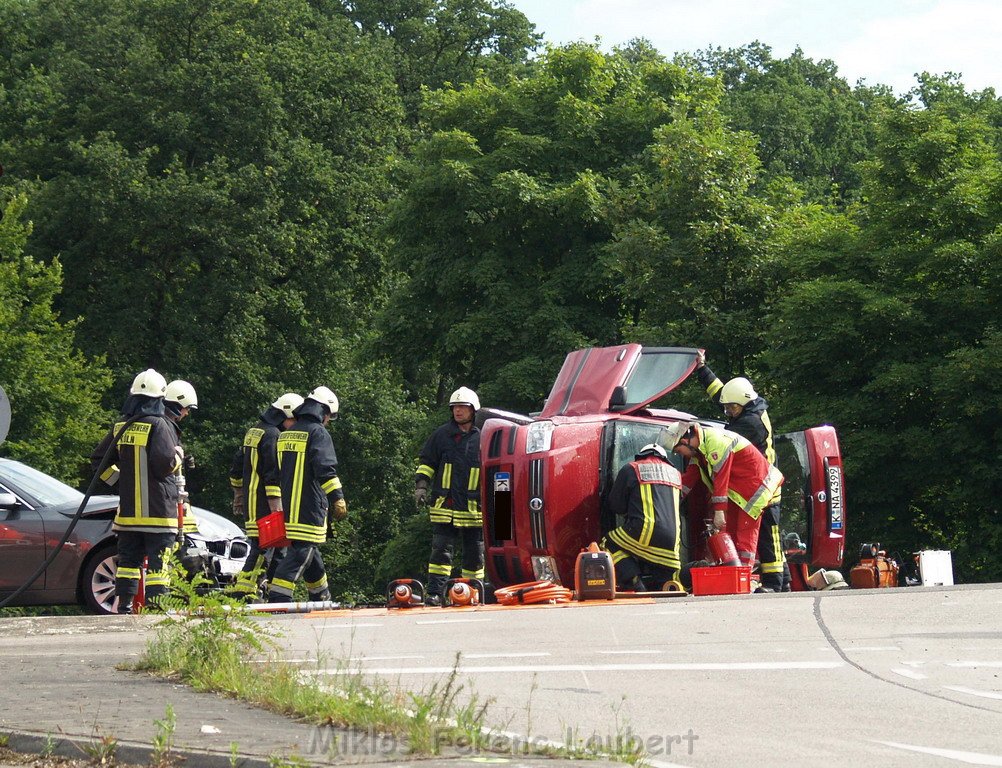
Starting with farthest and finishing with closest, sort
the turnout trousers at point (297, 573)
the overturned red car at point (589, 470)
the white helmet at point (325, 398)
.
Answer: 1. the overturned red car at point (589, 470)
2. the white helmet at point (325, 398)
3. the turnout trousers at point (297, 573)

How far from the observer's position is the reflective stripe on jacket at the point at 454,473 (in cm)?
1591

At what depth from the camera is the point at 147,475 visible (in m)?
13.0

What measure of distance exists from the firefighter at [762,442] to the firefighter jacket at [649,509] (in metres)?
1.64

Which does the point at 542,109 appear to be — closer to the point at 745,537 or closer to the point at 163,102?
the point at 163,102

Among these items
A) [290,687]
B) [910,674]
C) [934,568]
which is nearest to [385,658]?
[290,687]

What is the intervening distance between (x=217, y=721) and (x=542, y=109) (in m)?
28.6

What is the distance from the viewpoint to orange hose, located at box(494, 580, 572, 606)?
536 inches

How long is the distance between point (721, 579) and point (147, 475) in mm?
4975

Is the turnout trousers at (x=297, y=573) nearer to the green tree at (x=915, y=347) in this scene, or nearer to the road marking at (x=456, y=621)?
the road marking at (x=456, y=621)

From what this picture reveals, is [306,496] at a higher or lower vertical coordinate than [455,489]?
lower

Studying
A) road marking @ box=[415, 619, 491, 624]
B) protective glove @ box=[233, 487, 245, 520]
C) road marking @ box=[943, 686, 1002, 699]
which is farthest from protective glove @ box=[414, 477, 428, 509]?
road marking @ box=[943, 686, 1002, 699]

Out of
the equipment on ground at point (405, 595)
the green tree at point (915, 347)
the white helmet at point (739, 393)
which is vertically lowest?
the equipment on ground at point (405, 595)

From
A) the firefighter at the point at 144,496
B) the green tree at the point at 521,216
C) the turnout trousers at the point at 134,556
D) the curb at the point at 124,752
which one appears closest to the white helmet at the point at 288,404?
the firefighter at the point at 144,496

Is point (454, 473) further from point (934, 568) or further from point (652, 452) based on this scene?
point (934, 568)
